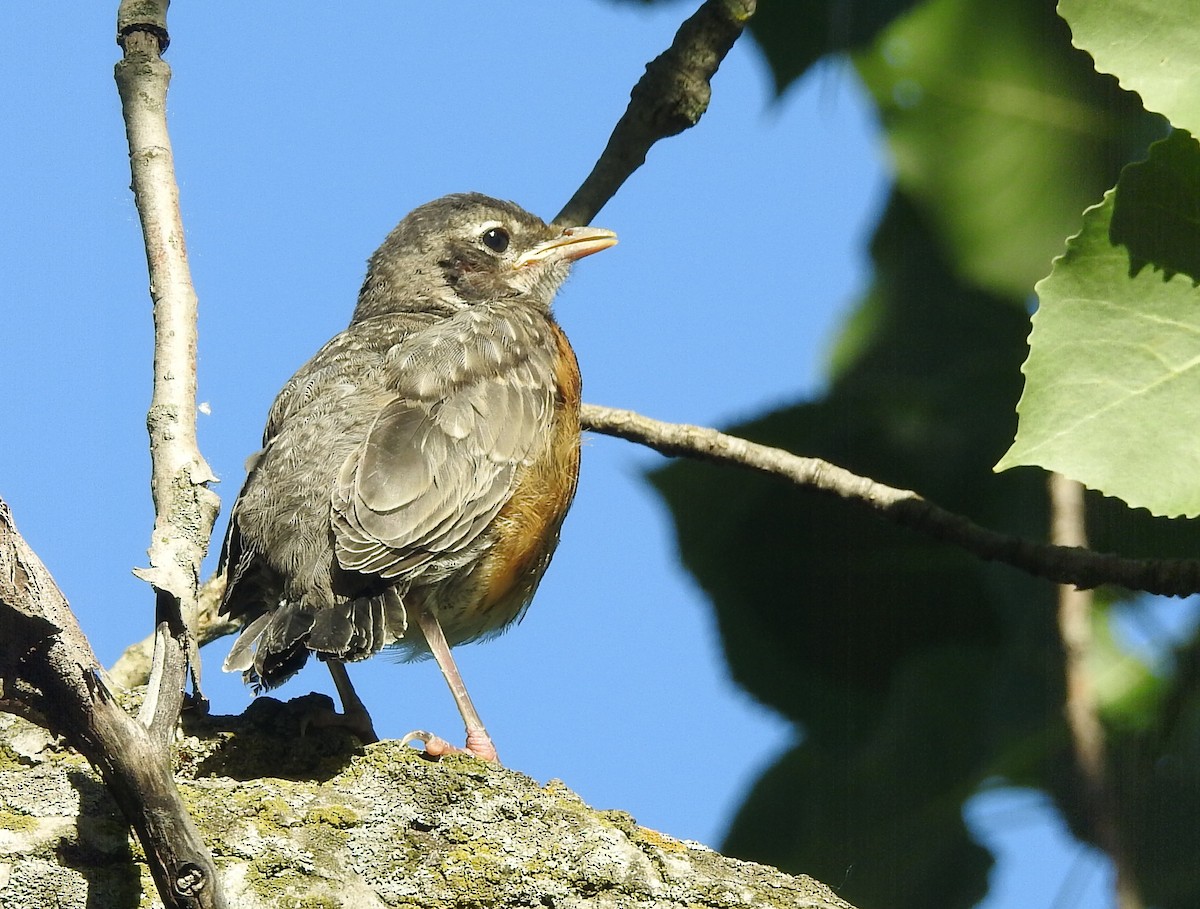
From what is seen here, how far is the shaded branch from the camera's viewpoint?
158 inches

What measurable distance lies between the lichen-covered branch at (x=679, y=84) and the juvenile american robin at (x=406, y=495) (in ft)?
2.90

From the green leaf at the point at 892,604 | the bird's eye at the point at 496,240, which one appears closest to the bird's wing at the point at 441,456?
the green leaf at the point at 892,604

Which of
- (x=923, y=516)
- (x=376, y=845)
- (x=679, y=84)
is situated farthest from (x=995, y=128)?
(x=376, y=845)

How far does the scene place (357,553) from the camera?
4695 millimetres

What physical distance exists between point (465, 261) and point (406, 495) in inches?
93.8

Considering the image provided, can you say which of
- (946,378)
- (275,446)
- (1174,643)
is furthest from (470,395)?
(1174,643)

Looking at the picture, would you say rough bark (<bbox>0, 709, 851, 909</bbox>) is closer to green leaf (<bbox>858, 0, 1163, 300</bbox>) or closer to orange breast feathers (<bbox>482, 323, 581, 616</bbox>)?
orange breast feathers (<bbox>482, 323, 581, 616</bbox>)

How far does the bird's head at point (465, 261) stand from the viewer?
6988 mm

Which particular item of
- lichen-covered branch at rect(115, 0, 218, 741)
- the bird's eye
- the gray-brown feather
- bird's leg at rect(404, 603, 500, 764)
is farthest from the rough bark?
the bird's eye

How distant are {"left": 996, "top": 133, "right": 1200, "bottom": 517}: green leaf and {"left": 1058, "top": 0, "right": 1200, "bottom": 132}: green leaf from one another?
0.27 ft

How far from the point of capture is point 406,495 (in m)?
4.98

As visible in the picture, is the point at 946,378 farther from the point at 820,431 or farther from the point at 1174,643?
the point at 1174,643

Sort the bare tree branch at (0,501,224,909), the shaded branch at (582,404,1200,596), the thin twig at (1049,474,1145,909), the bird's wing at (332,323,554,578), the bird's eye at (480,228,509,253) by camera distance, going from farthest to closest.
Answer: the bird's eye at (480,228,509,253), the bird's wing at (332,323,554,578), the shaded branch at (582,404,1200,596), the thin twig at (1049,474,1145,909), the bare tree branch at (0,501,224,909)

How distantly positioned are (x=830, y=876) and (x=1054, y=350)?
189 cm
